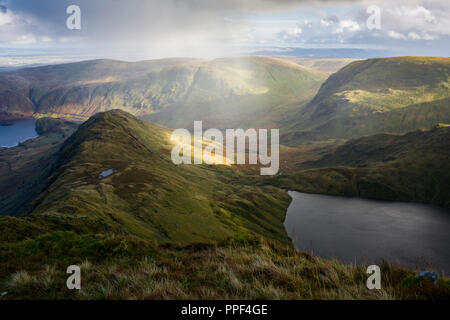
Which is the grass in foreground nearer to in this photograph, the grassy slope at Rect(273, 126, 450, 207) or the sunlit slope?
the sunlit slope

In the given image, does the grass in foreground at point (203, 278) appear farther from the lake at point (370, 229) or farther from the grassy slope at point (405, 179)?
the grassy slope at point (405, 179)

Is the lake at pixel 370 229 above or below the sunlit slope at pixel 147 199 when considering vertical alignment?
below

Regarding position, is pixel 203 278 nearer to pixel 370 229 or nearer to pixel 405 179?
pixel 370 229

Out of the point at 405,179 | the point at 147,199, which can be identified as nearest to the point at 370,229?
the point at 405,179

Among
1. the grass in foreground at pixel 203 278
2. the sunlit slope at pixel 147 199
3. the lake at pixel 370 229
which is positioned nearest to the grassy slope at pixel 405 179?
the lake at pixel 370 229
